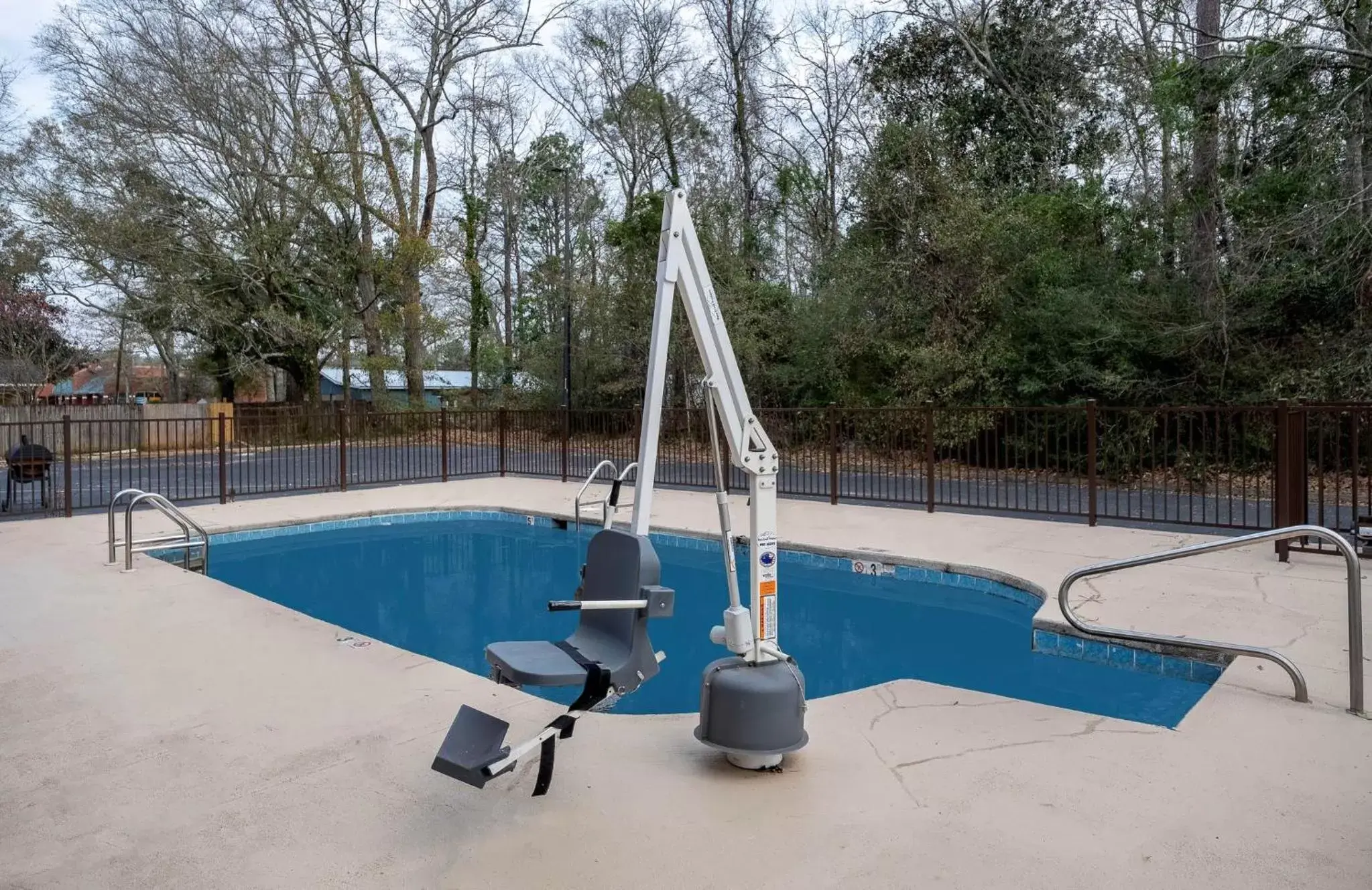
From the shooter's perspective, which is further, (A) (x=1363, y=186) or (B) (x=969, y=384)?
(B) (x=969, y=384)

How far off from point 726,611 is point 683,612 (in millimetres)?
4046

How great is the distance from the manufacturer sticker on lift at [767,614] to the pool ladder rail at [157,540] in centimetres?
552

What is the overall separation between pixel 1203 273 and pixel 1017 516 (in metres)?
5.85

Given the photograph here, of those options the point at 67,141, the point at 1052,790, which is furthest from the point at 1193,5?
the point at 67,141

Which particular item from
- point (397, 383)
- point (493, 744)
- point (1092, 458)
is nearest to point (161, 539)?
point (493, 744)

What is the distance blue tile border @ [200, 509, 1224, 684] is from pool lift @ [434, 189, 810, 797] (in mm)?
2565

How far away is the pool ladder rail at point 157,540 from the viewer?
22.1 ft

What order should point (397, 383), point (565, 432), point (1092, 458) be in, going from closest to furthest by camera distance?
1. point (1092, 458)
2. point (565, 432)
3. point (397, 383)

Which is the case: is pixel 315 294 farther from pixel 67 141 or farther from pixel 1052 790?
pixel 1052 790

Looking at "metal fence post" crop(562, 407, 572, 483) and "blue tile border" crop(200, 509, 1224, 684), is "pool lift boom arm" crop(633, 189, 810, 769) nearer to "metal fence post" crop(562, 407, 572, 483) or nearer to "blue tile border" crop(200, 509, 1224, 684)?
"blue tile border" crop(200, 509, 1224, 684)

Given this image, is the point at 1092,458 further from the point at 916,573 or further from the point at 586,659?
the point at 586,659

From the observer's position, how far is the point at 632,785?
2.96 meters

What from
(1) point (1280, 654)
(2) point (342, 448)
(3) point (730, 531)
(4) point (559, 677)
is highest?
(2) point (342, 448)

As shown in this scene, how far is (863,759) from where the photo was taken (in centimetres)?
318
